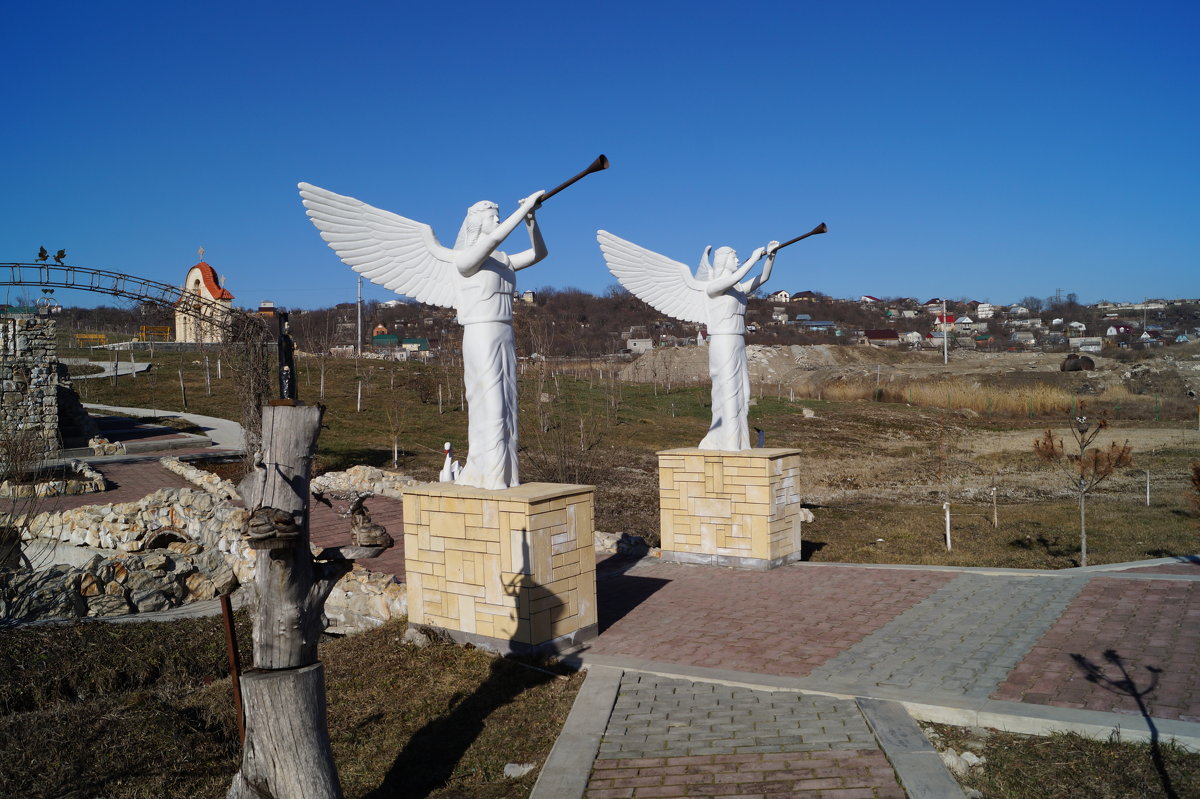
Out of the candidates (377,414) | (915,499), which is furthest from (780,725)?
(377,414)

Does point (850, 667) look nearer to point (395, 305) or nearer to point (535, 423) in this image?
point (535, 423)

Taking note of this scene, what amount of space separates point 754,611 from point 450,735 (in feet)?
11.3

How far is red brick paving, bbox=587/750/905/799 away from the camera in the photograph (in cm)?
430

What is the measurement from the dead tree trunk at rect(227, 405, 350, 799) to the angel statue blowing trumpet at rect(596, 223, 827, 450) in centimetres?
713

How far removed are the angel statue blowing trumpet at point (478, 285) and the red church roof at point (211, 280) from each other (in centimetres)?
3108

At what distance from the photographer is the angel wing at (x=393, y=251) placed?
761cm

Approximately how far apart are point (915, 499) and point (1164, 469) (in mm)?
7726

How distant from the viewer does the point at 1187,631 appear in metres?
6.61

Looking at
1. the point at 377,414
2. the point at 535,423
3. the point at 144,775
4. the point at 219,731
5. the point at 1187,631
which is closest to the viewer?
the point at 144,775

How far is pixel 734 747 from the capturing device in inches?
193

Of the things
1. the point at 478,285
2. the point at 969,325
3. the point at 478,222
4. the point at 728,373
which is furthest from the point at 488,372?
the point at 969,325

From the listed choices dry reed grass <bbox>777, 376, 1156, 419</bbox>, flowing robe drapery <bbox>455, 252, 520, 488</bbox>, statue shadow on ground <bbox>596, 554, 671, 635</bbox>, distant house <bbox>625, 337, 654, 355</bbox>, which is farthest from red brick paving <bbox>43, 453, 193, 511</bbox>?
distant house <bbox>625, 337, 654, 355</bbox>

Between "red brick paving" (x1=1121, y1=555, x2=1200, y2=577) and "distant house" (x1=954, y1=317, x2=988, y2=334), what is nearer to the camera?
"red brick paving" (x1=1121, y1=555, x2=1200, y2=577)

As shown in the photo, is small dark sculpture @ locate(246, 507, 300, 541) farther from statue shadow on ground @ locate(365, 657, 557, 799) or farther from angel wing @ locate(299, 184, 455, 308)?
angel wing @ locate(299, 184, 455, 308)
